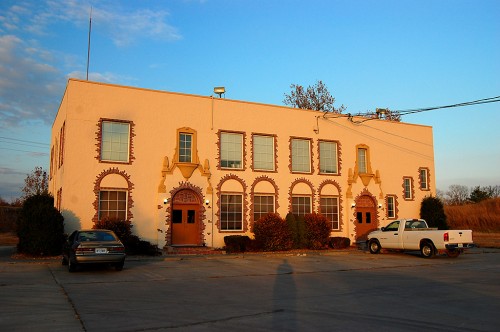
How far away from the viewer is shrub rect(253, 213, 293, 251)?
2528cm

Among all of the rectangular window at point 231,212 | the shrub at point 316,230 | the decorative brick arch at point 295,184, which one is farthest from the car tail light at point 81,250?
the decorative brick arch at point 295,184

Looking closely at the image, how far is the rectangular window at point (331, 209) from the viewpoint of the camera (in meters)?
29.7

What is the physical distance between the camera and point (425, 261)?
21156mm

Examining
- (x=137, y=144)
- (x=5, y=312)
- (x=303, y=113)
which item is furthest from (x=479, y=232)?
(x=5, y=312)

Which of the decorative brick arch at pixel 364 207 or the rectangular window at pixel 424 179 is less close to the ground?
the rectangular window at pixel 424 179

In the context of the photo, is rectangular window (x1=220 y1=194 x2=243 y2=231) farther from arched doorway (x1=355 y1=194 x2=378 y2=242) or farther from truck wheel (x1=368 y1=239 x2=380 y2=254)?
arched doorway (x1=355 y1=194 x2=378 y2=242)

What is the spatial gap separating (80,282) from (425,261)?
15186 mm

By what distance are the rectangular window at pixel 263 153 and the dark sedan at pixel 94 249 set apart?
12662mm

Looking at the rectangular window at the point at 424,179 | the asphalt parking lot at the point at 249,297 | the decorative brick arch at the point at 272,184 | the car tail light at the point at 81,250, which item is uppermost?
the rectangular window at the point at 424,179

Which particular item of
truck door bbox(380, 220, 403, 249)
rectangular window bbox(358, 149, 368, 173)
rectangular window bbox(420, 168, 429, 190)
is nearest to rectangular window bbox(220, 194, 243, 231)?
truck door bbox(380, 220, 403, 249)

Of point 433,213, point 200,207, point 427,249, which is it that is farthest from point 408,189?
point 200,207

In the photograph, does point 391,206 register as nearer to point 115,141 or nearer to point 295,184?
point 295,184

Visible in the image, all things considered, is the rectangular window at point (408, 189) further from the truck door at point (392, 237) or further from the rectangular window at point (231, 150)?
the rectangular window at point (231, 150)

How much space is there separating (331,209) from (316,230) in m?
3.62
